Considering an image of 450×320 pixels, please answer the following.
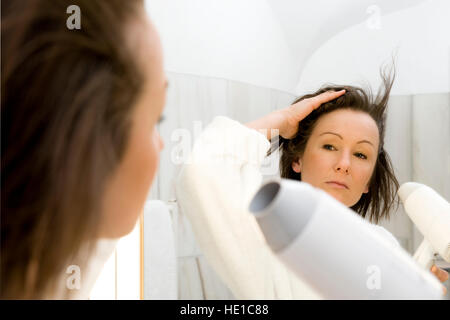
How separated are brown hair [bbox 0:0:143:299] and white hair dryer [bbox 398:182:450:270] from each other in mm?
438

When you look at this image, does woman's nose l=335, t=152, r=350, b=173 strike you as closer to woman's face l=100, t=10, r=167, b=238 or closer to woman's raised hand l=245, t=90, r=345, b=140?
woman's raised hand l=245, t=90, r=345, b=140

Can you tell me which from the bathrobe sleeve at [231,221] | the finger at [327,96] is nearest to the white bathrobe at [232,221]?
the bathrobe sleeve at [231,221]

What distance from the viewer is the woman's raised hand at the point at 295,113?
0.60 m

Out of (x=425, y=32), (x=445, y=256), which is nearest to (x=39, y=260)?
(x=445, y=256)

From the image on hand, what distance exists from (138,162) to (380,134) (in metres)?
0.46

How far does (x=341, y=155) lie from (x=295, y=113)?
3.4 inches

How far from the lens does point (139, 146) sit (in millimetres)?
264

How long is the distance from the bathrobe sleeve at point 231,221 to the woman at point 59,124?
16 cm
